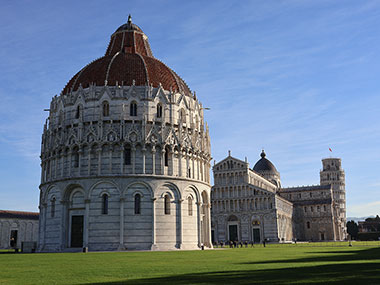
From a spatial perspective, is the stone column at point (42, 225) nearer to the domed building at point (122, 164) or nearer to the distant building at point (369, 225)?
the domed building at point (122, 164)

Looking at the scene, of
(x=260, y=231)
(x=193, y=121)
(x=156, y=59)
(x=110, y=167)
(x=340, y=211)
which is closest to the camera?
(x=110, y=167)

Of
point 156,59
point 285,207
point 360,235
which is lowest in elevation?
point 360,235

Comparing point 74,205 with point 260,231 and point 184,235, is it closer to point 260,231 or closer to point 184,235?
point 184,235

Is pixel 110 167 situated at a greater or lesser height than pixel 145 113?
lesser

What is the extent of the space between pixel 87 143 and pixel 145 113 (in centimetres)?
786

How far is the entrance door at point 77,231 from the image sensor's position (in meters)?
49.2

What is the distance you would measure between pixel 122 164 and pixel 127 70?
526 inches

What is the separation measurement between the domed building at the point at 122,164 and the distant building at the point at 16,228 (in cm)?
3895

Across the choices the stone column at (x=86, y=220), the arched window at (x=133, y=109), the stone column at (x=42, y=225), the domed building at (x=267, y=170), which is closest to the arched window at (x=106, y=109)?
the arched window at (x=133, y=109)

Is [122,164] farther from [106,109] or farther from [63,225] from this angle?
[63,225]

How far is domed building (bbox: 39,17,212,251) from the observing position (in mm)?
48531

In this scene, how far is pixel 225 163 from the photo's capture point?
116m

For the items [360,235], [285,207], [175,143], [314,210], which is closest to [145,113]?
[175,143]

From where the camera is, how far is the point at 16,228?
91.1m
